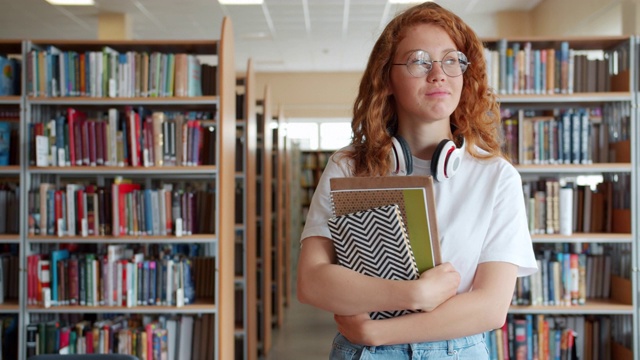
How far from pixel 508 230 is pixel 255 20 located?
7.67 m

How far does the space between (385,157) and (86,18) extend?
8094 millimetres

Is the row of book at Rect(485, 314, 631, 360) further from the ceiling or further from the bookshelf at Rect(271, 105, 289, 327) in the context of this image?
the ceiling

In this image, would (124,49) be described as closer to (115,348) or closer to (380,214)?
(115,348)

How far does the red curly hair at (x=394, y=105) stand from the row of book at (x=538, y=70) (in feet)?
9.14

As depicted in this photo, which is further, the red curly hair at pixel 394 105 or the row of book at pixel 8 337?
the row of book at pixel 8 337

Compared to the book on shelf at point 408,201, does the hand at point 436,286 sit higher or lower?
lower

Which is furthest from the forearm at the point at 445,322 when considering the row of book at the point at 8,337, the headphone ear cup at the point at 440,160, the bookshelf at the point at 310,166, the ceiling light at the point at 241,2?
the bookshelf at the point at 310,166

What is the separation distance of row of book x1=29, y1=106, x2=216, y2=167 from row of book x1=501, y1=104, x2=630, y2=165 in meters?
1.96

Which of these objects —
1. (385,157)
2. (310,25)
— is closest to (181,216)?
(385,157)

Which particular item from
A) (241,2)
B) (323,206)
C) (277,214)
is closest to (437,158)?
(323,206)

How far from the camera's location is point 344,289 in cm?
115

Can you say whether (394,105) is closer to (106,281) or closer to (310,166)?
(106,281)

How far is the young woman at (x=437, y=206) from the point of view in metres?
1.13

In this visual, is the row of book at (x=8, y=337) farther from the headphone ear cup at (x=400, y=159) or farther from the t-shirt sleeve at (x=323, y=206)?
the headphone ear cup at (x=400, y=159)
